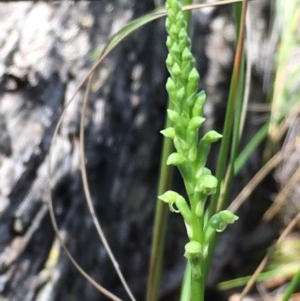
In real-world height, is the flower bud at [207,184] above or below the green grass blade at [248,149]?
above

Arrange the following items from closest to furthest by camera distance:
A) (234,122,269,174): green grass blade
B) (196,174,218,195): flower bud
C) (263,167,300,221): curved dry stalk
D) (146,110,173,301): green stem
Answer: (196,174,218,195): flower bud
(146,110,173,301): green stem
(234,122,269,174): green grass blade
(263,167,300,221): curved dry stalk

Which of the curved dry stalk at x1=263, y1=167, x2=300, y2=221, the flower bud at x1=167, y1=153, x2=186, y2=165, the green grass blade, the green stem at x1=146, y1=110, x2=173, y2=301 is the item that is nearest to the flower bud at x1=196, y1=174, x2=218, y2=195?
the flower bud at x1=167, y1=153, x2=186, y2=165

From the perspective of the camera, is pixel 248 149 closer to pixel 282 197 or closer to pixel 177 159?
pixel 282 197

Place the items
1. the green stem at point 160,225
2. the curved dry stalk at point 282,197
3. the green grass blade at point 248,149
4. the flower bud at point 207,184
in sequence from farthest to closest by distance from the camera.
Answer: the curved dry stalk at point 282,197, the green grass blade at point 248,149, the green stem at point 160,225, the flower bud at point 207,184

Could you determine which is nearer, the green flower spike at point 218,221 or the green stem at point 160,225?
the green flower spike at point 218,221

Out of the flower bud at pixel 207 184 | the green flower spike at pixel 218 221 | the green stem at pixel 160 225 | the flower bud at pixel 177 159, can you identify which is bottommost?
the green stem at pixel 160 225

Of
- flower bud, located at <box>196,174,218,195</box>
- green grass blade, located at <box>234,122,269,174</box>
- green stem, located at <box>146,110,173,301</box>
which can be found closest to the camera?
flower bud, located at <box>196,174,218,195</box>

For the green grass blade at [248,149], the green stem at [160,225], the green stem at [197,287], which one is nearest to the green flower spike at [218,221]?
Answer: the green stem at [197,287]

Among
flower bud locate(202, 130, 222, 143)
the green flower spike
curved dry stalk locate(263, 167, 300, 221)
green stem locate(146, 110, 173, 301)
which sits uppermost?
flower bud locate(202, 130, 222, 143)

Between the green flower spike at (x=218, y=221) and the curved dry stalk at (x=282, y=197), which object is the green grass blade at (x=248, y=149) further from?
the green flower spike at (x=218, y=221)

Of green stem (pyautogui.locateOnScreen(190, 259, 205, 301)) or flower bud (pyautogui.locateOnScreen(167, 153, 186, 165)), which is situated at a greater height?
flower bud (pyautogui.locateOnScreen(167, 153, 186, 165))

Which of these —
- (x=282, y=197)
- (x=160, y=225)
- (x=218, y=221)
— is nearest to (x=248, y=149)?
(x=160, y=225)

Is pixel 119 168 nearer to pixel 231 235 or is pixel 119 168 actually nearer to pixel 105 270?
pixel 105 270

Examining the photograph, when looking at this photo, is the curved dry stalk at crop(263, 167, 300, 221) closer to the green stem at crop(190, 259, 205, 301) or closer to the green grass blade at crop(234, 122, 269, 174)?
the green grass blade at crop(234, 122, 269, 174)
